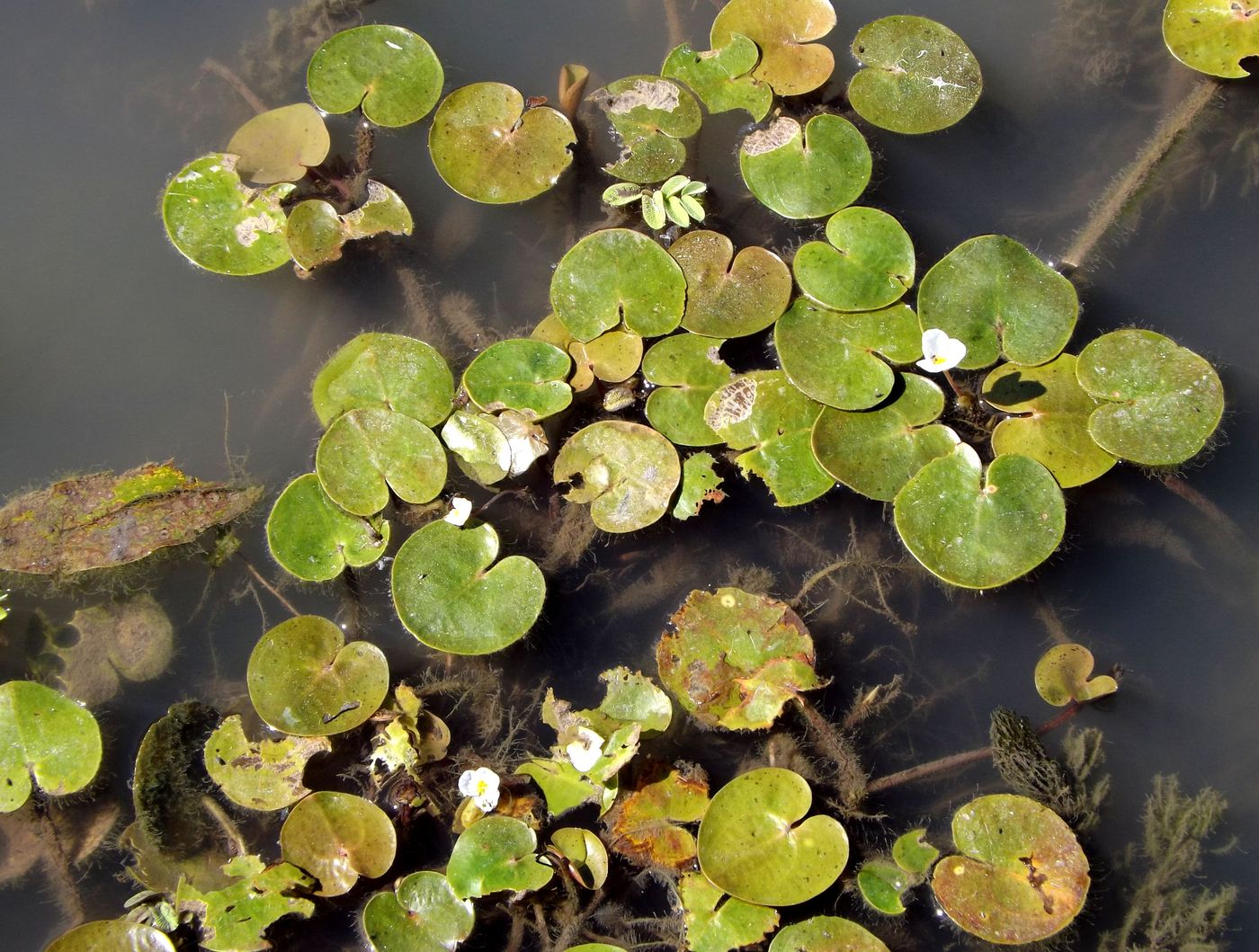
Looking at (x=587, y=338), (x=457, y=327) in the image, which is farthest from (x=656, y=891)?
(x=457, y=327)

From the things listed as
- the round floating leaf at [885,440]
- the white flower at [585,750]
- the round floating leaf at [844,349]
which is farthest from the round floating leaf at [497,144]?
the white flower at [585,750]

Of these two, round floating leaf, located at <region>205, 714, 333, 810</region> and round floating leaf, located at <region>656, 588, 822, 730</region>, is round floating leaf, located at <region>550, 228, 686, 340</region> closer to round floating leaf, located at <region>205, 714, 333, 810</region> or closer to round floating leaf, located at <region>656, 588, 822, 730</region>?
round floating leaf, located at <region>656, 588, 822, 730</region>

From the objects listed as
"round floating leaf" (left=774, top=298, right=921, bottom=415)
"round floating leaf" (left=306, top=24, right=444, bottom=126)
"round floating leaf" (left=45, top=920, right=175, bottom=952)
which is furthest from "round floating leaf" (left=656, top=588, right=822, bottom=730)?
"round floating leaf" (left=306, top=24, right=444, bottom=126)

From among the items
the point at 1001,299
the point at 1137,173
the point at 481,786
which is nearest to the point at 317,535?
the point at 481,786

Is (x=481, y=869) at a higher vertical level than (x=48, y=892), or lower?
higher

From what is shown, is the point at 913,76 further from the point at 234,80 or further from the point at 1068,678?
the point at 234,80

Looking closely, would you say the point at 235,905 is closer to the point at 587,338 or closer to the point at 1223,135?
the point at 587,338
